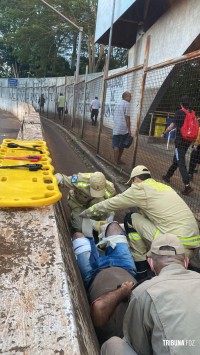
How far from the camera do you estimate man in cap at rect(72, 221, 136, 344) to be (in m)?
2.21

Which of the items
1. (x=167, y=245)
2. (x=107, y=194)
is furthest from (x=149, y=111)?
(x=167, y=245)

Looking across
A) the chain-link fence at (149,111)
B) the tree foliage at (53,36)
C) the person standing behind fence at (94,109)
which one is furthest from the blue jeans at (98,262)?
the tree foliage at (53,36)

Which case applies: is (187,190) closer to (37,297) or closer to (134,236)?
(134,236)

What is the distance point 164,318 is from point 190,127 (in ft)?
14.2

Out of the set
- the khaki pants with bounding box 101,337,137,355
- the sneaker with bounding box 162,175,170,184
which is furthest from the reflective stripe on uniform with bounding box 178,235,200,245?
the sneaker with bounding box 162,175,170,184

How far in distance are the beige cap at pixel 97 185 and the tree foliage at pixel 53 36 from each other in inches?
962

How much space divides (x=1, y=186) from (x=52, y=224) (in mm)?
681

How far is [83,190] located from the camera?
13.5 ft

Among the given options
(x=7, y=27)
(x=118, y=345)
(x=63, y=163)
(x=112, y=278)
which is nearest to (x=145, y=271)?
(x=112, y=278)

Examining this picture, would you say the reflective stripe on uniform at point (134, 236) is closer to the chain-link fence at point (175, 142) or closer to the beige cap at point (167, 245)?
the chain-link fence at point (175, 142)

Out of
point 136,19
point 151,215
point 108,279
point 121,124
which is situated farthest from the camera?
point 136,19

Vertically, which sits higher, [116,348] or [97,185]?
[97,185]

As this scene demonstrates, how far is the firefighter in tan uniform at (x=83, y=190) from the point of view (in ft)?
12.7

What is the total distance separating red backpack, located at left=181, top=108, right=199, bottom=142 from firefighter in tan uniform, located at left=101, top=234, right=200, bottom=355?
12.3 ft
